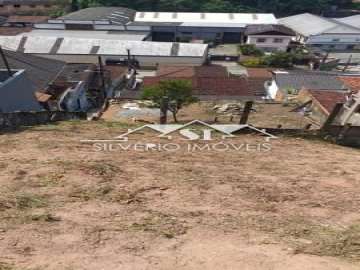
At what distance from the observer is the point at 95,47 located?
3425 centimetres

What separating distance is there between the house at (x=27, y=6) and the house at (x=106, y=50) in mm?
17891

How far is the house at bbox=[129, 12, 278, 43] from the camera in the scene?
140 ft

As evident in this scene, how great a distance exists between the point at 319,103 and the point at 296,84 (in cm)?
646

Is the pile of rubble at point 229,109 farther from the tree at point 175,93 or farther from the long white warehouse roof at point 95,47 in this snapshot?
the long white warehouse roof at point 95,47

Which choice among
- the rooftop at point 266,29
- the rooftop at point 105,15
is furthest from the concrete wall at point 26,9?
the rooftop at point 266,29

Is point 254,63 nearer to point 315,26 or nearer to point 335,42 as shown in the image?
point 335,42

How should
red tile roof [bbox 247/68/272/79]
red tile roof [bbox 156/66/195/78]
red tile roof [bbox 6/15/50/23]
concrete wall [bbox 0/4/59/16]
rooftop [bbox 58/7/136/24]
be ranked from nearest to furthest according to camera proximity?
red tile roof [bbox 156/66/195/78], red tile roof [bbox 247/68/272/79], rooftop [bbox 58/7/136/24], red tile roof [bbox 6/15/50/23], concrete wall [bbox 0/4/59/16]

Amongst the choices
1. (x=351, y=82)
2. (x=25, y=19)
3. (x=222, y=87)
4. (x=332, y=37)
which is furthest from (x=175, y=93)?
(x=25, y=19)

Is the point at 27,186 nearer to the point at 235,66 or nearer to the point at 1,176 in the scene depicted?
the point at 1,176

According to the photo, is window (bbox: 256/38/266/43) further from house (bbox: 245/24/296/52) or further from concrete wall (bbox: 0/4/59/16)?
concrete wall (bbox: 0/4/59/16)

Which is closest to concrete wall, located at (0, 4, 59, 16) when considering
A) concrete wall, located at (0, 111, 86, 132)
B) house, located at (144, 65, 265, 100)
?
house, located at (144, 65, 265, 100)

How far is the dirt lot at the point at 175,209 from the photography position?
521 cm

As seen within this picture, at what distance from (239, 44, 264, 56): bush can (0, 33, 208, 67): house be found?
4.32 meters

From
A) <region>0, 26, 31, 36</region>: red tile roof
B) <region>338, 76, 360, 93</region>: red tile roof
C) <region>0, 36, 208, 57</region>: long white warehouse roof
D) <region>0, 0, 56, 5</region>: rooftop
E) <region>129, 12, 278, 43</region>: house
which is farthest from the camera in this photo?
<region>0, 0, 56, 5</region>: rooftop
